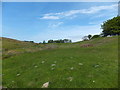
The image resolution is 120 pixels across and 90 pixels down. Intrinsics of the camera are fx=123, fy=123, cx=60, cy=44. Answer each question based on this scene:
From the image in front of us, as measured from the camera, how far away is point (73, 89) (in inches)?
317

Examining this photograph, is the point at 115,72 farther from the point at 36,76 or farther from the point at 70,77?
the point at 36,76

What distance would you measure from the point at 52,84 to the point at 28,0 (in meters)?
14.7

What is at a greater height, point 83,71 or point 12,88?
point 83,71

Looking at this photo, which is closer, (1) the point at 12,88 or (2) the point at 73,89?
(2) the point at 73,89

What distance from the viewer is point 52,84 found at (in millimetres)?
8891

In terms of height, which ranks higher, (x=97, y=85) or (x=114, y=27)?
(x=114, y=27)

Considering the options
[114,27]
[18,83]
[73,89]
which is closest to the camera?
[73,89]

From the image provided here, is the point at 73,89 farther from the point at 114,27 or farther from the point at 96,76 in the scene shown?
the point at 114,27

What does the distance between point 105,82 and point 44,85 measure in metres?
→ 4.29

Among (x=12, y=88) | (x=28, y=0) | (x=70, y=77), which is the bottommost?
(x=12, y=88)

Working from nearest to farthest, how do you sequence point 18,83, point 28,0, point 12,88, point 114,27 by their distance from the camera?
point 12,88 → point 18,83 → point 28,0 → point 114,27

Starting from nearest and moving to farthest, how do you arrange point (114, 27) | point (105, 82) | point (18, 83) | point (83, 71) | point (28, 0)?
1. point (105, 82)
2. point (18, 83)
3. point (83, 71)
4. point (28, 0)
5. point (114, 27)

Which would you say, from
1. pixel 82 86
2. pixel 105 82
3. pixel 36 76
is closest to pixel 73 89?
pixel 82 86

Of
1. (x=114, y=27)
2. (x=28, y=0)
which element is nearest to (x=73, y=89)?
(x=28, y=0)
